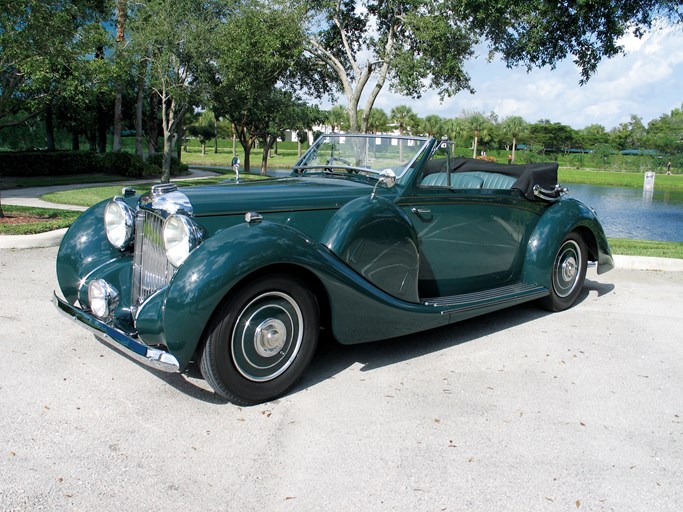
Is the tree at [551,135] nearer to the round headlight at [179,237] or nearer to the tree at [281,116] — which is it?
the tree at [281,116]

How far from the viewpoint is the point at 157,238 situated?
12.6 ft

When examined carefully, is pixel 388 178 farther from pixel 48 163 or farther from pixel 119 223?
pixel 48 163

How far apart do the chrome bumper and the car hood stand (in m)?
0.90

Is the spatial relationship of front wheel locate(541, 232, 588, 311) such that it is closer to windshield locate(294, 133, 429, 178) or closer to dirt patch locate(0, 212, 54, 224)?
windshield locate(294, 133, 429, 178)

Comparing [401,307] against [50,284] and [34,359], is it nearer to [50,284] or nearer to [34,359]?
[34,359]

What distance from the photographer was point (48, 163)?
78.9ft

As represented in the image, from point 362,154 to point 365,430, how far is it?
2.60 meters

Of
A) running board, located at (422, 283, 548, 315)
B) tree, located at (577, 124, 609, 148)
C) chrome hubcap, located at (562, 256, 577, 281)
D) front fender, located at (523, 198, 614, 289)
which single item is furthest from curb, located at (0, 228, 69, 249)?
tree, located at (577, 124, 609, 148)

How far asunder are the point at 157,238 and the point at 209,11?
66.8 ft

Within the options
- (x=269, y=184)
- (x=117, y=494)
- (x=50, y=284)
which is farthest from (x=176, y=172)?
(x=117, y=494)

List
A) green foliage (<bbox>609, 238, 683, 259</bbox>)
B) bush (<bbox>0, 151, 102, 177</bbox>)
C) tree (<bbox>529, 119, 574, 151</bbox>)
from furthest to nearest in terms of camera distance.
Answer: tree (<bbox>529, 119, 574, 151</bbox>) < bush (<bbox>0, 151, 102, 177</bbox>) < green foliage (<bbox>609, 238, 683, 259</bbox>)

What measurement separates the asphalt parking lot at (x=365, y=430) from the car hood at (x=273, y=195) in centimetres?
118

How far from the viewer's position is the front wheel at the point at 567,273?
5891mm

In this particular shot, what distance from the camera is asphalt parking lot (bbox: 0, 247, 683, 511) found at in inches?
107
